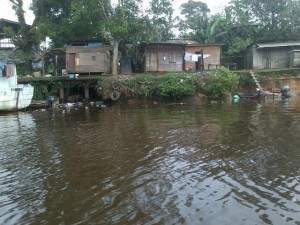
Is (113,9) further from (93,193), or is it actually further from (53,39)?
(93,193)

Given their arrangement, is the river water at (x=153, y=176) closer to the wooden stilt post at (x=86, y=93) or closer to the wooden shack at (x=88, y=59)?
the wooden stilt post at (x=86, y=93)

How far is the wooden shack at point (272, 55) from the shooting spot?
38469 mm

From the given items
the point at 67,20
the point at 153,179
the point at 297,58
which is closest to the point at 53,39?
the point at 67,20

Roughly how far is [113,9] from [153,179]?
2547 cm

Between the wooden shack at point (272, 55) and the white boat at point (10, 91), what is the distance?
2503 cm

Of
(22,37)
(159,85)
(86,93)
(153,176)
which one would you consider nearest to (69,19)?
(22,37)

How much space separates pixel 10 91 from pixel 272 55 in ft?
93.2

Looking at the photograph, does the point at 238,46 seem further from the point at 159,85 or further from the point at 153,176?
the point at 153,176

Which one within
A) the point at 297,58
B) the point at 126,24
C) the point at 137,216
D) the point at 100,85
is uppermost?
the point at 126,24

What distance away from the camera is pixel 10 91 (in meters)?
24.9

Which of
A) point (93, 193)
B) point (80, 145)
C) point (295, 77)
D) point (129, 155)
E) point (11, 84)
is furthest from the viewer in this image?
point (295, 77)

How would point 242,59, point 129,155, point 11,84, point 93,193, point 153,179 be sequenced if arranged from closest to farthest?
1. point 93,193
2. point 153,179
3. point 129,155
4. point 11,84
5. point 242,59

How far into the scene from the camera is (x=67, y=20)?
3541 centimetres

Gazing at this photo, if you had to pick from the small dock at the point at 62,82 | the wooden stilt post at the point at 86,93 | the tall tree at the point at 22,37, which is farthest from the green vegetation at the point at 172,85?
the tall tree at the point at 22,37
